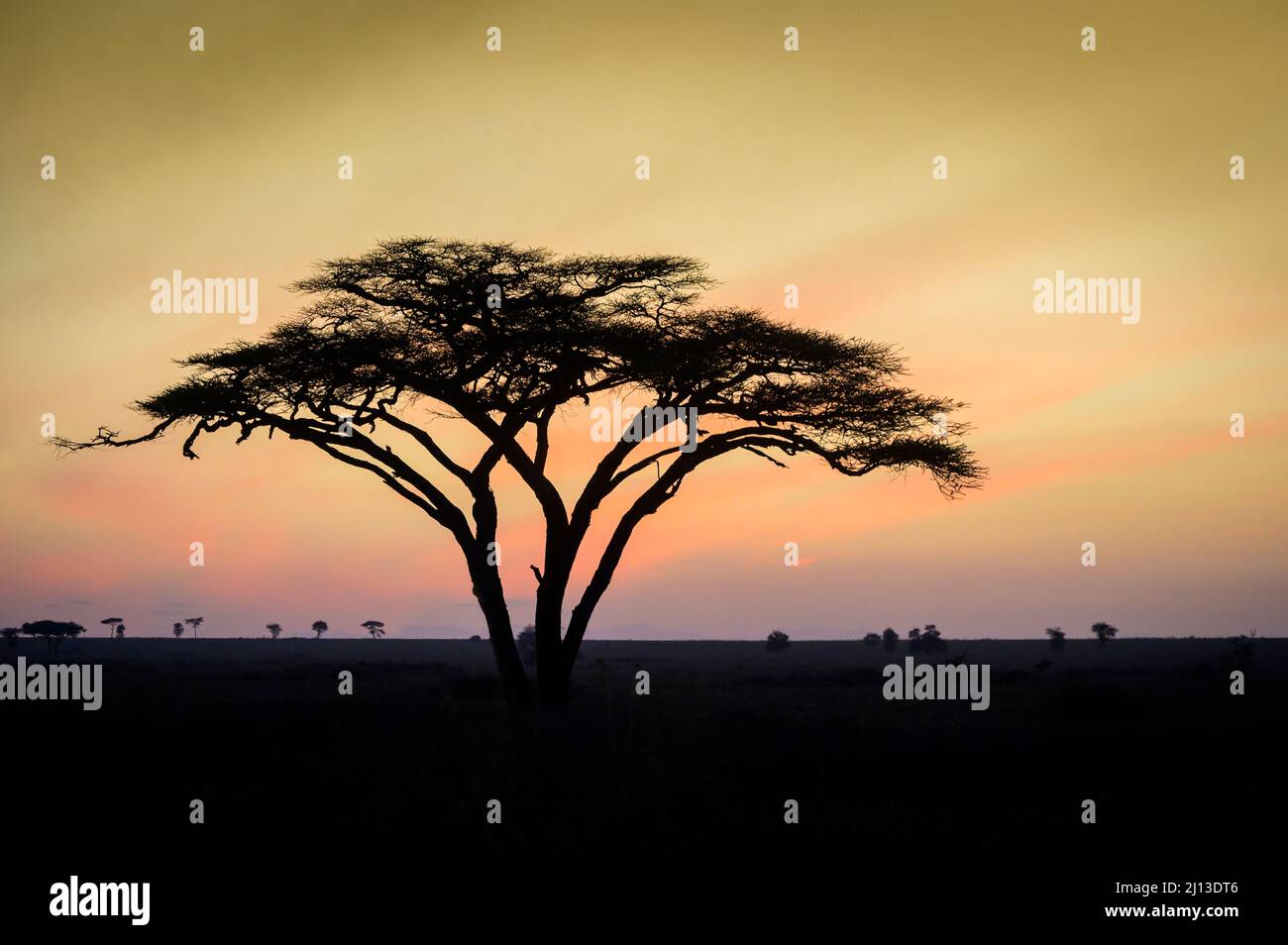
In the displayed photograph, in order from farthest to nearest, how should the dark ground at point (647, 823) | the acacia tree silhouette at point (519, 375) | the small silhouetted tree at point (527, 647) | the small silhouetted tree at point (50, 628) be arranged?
the small silhouetted tree at point (50, 628) < the small silhouetted tree at point (527, 647) < the acacia tree silhouette at point (519, 375) < the dark ground at point (647, 823)

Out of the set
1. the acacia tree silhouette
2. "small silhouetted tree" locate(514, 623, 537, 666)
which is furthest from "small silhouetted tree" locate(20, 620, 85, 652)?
the acacia tree silhouette

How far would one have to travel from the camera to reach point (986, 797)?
1316 centimetres

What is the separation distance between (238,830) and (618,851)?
404cm

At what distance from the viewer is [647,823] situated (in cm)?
1116

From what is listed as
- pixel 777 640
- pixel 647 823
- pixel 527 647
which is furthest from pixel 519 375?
pixel 777 640

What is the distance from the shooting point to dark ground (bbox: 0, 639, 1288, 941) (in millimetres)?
9055

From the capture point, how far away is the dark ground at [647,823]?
9.05 metres

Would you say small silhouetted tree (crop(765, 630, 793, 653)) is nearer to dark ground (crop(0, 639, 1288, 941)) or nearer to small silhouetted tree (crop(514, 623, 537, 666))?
small silhouetted tree (crop(514, 623, 537, 666))

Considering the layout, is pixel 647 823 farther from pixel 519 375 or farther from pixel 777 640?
pixel 777 640

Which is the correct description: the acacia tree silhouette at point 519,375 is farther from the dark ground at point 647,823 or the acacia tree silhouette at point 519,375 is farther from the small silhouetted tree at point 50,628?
the small silhouetted tree at point 50,628

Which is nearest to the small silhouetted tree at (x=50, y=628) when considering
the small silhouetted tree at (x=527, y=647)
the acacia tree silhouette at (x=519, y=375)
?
the small silhouetted tree at (x=527, y=647)

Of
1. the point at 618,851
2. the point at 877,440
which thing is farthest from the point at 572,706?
the point at 618,851

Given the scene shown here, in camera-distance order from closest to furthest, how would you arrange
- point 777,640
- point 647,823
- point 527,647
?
point 647,823
point 527,647
point 777,640
